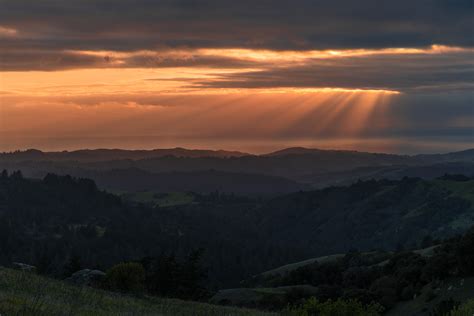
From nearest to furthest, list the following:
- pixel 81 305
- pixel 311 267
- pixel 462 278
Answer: pixel 81 305 < pixel 462 278 < pixel 311 267

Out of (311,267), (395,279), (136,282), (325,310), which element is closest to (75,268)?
(136,282)

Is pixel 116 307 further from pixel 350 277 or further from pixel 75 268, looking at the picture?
pixel 350 277

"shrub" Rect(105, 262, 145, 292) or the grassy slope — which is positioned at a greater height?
the grassy slope

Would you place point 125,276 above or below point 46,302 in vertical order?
below

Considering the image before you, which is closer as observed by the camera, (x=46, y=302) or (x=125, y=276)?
(x=46, y=302)

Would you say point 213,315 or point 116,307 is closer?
point 116,307

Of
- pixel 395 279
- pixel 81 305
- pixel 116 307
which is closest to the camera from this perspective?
pixel 81 305

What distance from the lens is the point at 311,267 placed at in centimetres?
18162

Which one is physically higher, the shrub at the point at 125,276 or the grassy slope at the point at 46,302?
the grassy slope at the point at 46,302

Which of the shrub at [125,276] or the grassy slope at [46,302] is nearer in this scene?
the grassy slope at [46,302]

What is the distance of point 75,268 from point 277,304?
107 feet

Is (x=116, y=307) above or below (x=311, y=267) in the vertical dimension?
above

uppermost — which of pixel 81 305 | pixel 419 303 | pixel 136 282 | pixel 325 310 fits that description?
pixel 81 305

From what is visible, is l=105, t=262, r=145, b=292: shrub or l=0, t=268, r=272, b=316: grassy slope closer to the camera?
l=0, t=268, r=272, b=316: grassy slope
